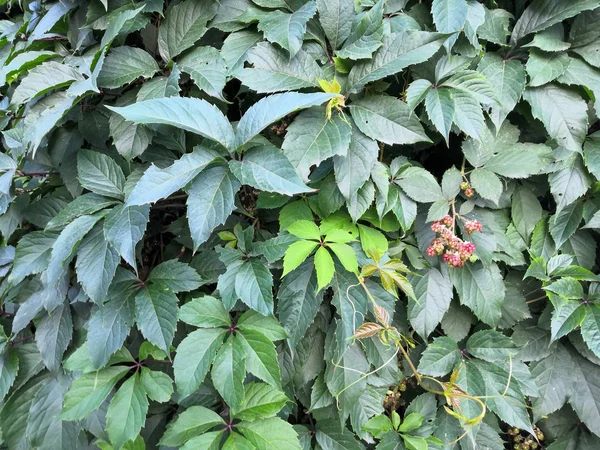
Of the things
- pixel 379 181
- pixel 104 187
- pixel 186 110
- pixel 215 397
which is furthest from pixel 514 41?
pixel 215 397

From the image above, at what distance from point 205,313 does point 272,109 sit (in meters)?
0.47

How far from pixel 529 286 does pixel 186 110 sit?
103cm

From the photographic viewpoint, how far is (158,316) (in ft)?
3.07

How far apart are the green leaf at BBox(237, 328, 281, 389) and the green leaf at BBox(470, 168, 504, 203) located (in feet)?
2.07

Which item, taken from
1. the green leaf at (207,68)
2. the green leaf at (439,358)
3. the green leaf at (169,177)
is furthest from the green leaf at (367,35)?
the green leaf at (439,358)

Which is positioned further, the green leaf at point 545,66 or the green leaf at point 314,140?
the green leaf at point 545,66

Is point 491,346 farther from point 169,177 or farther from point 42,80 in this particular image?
point 42,80

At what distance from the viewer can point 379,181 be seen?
952 millimetres

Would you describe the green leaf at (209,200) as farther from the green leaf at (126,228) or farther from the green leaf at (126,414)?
the green leaf at (126,414)

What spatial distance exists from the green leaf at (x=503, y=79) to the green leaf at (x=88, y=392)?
1.12m

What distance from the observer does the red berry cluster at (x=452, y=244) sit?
38.3 inches

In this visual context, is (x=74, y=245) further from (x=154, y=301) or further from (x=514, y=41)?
(x=514, y=41)


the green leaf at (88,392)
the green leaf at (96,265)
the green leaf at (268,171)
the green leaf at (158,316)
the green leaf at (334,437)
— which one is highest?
the green leaf at (268,171)

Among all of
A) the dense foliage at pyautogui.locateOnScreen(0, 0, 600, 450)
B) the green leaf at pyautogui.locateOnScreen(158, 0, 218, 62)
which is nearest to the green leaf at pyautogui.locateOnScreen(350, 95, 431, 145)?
the dense foliage at pyautogui.locateOnScreen(0, 0, 600, 450)
